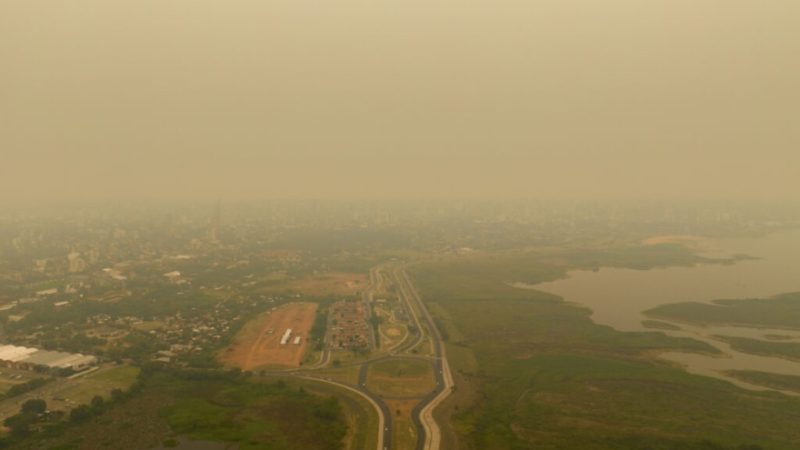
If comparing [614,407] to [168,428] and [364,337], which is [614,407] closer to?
[364,337]

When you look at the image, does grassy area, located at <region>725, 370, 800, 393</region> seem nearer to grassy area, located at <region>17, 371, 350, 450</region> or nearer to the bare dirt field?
grassy area, located at <region>17, 371, 350, 450</region>

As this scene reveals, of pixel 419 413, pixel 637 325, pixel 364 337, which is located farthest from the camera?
pixel 637 325

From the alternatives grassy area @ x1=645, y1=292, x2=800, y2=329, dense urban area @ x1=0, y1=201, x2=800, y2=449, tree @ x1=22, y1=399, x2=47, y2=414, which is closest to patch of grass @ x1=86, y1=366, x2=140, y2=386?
dense urban area @ x1=0, y1=201, x2=800, y2=449

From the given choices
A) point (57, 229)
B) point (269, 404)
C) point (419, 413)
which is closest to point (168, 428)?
point (269, 404)

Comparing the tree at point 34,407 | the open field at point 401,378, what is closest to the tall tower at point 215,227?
the open field at point 401,378

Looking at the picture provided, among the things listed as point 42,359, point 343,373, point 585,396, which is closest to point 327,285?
point 343,373

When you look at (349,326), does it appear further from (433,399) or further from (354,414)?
(354,414)
